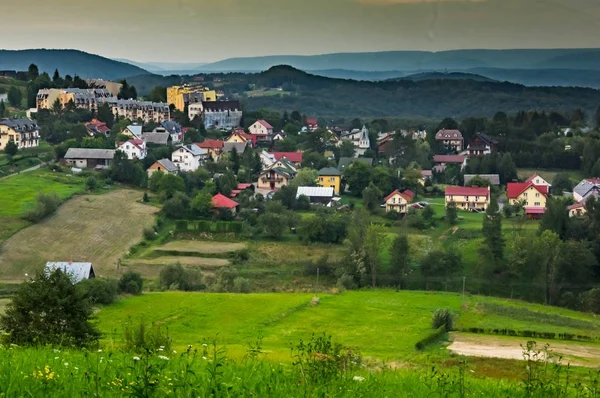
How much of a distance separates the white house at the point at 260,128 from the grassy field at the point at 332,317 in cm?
3470

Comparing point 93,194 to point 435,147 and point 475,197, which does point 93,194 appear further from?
point 435,147

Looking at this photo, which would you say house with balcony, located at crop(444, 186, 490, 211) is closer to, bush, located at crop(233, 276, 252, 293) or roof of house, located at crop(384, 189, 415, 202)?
roof of house, located at crop(384, 189, 415, 202)

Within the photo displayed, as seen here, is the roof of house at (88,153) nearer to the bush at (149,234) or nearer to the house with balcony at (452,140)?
the bush at (149,234)

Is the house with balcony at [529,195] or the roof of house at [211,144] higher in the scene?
the roof of house at [211,144]

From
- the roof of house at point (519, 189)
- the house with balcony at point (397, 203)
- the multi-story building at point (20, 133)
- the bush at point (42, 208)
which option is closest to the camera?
the bush at point (42, 208)

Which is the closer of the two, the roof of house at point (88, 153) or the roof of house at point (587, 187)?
the roof of house at point (587, 187)

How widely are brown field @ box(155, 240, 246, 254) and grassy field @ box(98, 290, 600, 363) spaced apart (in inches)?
256

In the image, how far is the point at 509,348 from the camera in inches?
703

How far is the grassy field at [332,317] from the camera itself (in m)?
18.3

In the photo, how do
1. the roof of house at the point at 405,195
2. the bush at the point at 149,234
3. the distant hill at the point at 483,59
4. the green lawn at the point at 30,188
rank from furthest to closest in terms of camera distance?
1. the distant hill at the point at 483,59
2. the roof of house at the point at 405,195
3. the green lawn at the point at 30,188
4. the bush at the point at 149,234

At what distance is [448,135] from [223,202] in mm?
29146

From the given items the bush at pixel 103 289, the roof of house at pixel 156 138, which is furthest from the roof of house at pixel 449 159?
the bush at pixel 103 289

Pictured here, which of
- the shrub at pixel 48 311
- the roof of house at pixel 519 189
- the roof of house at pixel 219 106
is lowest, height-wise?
the roof of house at pixel 519 189

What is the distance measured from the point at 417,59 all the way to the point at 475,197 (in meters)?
64.9
